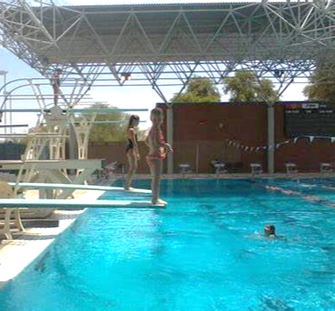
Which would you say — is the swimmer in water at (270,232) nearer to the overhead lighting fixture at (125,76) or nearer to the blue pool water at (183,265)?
the blue pool water at (183,265)

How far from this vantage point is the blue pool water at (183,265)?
20.0 ft

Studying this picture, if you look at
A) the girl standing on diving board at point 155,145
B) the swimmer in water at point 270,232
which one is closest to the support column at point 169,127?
the swimmer in water at point 270,232

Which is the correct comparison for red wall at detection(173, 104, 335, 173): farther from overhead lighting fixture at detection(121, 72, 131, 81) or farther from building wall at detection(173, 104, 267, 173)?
overhead lighting fixture at detection(121, 72, 131, 81)

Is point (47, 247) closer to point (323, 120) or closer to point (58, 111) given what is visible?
point (58, 111)

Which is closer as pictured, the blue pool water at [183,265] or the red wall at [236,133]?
the blue pool water at [183,265]

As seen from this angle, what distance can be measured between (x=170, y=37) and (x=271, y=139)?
26.5 ft

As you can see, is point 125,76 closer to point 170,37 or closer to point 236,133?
point 170,37

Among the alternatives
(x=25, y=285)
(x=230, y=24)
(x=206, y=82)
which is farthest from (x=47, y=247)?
(x=206, y=82)

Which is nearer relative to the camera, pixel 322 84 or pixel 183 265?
pixel 183 265

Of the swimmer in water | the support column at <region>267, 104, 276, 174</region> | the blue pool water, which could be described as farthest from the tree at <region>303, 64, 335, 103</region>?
the swimmer in water

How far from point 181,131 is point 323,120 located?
7.02 m

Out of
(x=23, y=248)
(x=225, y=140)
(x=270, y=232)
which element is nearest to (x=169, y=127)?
(x=225, y=140)

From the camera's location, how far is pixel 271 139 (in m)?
29.9

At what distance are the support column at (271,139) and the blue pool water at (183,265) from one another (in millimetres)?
16177
